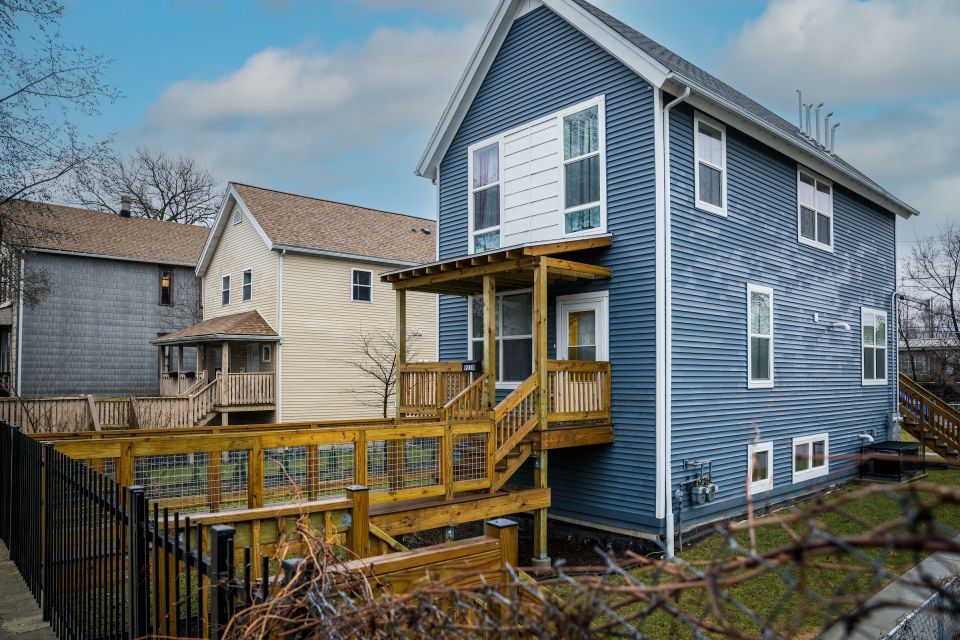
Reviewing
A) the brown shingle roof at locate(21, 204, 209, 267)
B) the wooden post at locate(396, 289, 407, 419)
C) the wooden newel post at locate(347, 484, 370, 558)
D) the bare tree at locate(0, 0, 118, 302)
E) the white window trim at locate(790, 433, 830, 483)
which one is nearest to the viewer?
the wooden newel post at locate(347, 484, 370, 558)

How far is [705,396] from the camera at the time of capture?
1136cm

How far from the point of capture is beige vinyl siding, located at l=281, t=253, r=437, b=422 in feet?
74.2

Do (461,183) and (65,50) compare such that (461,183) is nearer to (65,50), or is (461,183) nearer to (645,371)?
(645,371)

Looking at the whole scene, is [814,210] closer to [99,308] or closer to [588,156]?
[588,156]

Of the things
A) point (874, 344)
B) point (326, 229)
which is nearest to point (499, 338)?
point (874, 344)

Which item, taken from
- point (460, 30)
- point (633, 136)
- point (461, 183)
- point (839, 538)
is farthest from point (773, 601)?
point (460, 30)

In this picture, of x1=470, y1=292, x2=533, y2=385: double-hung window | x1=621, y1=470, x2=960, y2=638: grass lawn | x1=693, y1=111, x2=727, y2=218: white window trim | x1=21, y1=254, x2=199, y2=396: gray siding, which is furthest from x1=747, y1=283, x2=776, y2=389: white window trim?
x1=21, y1=254, x2=199, y2=396: gray siding

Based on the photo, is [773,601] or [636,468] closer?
[773,601]

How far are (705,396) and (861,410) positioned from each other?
6.93m

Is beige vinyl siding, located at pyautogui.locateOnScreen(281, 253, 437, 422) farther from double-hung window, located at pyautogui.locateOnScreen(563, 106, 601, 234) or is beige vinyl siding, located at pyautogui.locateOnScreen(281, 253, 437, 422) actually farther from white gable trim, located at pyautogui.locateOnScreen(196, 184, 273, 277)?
double-hung window, located at pyautogui.locateOnScreen(563, 106, 601, 234)

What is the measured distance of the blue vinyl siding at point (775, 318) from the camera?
36.2 feet

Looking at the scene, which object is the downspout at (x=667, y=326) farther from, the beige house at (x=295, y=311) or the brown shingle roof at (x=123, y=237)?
the brown shingle roof at (x=123, y=237)

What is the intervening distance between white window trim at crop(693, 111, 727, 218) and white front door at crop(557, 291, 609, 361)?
2267 millimetres

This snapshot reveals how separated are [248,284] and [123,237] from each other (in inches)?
311
